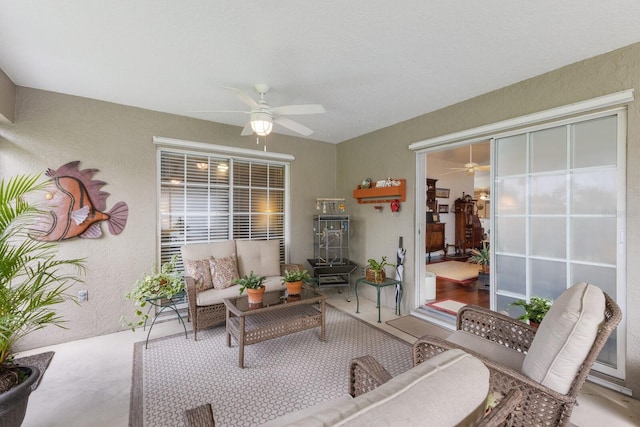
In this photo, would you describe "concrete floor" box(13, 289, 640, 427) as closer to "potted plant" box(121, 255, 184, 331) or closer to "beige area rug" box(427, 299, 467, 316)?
"potted plant" box(121, 255, 184, 331)

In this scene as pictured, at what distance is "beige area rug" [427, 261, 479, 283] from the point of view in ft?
17.9

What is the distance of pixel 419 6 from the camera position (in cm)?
173

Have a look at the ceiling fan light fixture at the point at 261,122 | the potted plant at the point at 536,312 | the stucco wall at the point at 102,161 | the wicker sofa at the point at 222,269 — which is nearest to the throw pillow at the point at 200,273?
the wicker sofa at the point at 222,269

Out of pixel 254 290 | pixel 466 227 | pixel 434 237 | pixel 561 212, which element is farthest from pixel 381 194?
pixel 466 227

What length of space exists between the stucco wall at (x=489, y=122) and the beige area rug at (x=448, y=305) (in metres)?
0.41

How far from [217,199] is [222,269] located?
114cm

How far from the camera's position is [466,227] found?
323 inches

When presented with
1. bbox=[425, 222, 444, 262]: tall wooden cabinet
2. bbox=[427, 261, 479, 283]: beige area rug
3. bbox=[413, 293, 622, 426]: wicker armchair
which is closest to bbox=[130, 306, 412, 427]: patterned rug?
bbox=[413, 293, 622, 426]: wicker armchair

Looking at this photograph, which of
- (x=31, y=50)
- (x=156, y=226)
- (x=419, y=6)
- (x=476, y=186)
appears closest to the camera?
(x=419, y=6)

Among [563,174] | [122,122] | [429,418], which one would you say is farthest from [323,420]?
[122,122]

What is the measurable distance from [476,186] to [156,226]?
9129 millimetres

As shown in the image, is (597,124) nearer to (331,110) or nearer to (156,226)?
(331,110)

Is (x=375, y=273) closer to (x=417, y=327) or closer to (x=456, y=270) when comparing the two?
(x=417, y=327)

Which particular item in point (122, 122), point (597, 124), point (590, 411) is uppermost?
point (122, 122)
